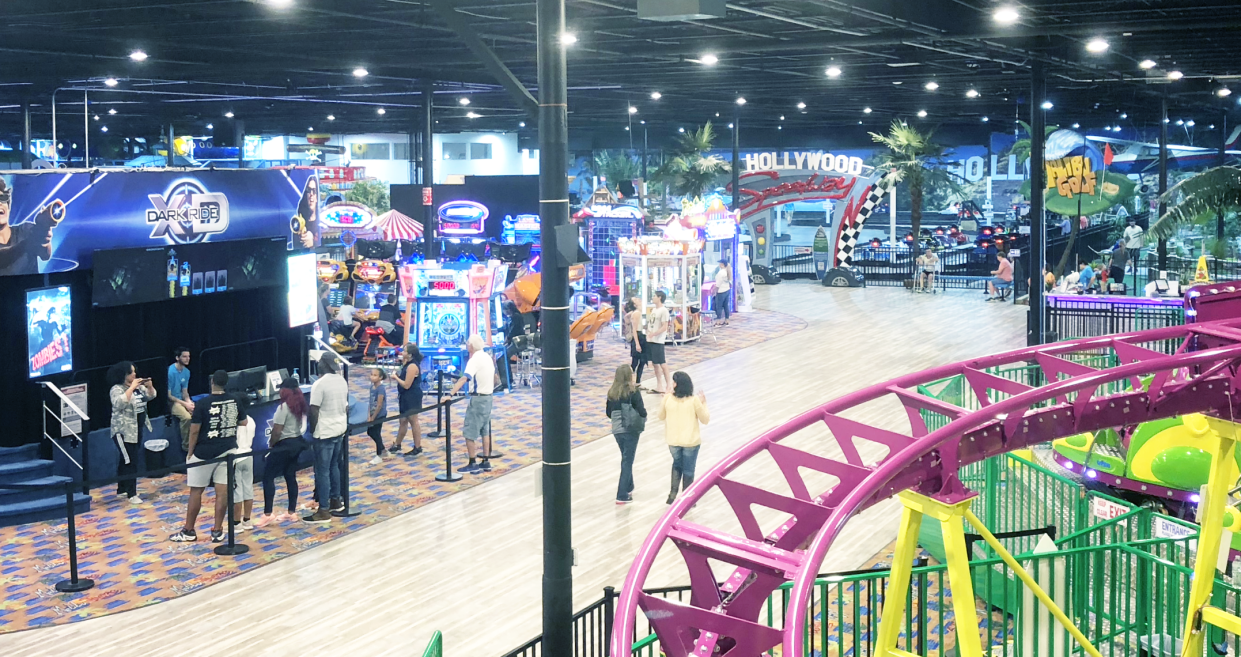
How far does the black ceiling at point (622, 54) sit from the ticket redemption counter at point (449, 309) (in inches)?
128

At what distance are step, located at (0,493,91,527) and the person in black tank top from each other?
354cm

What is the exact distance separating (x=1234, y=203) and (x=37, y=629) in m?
16.2

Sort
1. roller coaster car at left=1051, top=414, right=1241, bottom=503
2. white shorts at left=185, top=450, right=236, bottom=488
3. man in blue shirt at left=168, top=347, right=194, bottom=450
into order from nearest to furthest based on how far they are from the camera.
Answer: roller coaster car at left=1051, top=414, right=1241, bottom=503 → white shorts at left=185, top=450, right=236, bottom=488 → man in blue shirt at left=168, top=347, right=194, bottom=450

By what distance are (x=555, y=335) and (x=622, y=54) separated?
1122 cm

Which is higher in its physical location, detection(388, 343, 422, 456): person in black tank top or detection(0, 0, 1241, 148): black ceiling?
detection(0, 0, 1241, 148): black ceiling

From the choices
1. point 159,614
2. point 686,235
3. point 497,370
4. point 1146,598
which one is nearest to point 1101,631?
point 1146,598

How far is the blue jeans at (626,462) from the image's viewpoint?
1234 centimetres

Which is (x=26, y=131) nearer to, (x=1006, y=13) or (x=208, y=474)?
(x=208, y=474)

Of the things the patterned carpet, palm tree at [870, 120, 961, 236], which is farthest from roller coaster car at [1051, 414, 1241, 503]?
palm tree at [870, 120, 961, 236]

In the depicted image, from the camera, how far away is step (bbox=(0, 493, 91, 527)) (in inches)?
488

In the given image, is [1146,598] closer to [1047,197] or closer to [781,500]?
[781,500]

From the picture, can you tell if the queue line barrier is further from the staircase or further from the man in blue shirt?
the man in blue shirt

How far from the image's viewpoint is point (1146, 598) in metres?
8.09

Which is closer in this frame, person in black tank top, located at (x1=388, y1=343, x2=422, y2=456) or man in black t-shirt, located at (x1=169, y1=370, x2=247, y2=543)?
man in black t-shirt, located at (x1=169, y1=370, x2=247, y2=543)
